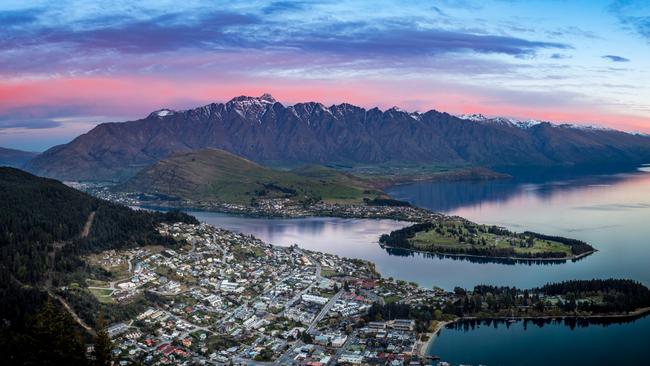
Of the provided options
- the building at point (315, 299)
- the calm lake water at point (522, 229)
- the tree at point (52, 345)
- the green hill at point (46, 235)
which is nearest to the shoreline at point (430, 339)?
the calm lake water at point (522, 229)

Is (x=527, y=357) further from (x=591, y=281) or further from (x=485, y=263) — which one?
(x=485, y=263)

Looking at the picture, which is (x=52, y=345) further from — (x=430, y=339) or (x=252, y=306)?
(x=252, y=306)

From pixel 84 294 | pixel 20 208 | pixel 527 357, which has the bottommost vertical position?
pixel 527 357

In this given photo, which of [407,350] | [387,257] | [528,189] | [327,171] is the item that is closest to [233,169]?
[327,171]

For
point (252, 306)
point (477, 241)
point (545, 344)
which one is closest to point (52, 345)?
point (252, 306)

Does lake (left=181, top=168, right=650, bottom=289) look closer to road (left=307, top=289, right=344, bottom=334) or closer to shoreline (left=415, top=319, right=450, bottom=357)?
road (left=307, top=289, right=344, bottom=334)

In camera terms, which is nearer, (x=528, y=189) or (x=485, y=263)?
(x=485, y=263)

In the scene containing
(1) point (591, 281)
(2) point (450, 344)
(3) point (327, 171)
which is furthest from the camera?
(3) point (327, 171)
